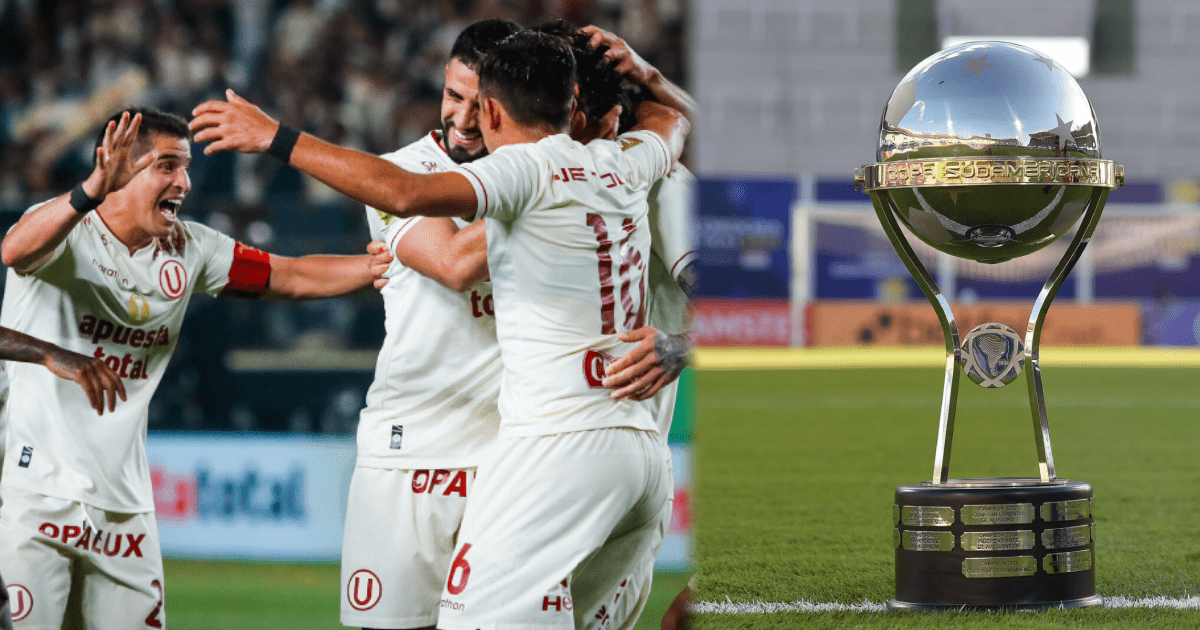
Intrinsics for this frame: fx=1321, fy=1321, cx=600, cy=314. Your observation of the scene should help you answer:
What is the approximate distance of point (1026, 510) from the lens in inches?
142

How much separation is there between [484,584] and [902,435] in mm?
7645

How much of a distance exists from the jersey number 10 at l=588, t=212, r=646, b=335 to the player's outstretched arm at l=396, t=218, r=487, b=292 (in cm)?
30

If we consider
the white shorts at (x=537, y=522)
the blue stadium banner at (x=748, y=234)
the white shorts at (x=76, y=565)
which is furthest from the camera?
the blue stadium banner at (x=748, y=234)

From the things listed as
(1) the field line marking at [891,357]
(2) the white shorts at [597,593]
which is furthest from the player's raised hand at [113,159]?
(1) the field line marking at [891,357]

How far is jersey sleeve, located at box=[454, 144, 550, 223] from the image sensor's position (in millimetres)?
2580

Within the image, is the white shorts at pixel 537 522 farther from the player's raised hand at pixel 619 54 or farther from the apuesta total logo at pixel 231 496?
the apuesta total logo at pixel 231 496

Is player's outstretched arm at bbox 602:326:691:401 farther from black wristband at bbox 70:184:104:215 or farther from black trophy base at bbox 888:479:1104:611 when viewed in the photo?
black wristband at bbox 70:184:104:215

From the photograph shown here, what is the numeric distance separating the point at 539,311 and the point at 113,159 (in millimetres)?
1191

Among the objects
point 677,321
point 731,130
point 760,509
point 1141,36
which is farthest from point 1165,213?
point 677,321

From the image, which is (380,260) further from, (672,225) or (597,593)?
(597,593)

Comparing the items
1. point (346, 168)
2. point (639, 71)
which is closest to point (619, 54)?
point (639, 71)

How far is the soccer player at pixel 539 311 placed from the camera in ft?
8.47

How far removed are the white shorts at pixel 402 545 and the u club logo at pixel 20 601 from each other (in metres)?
0.85

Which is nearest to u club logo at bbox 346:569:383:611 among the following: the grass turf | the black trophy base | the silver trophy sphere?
the black trophy base
